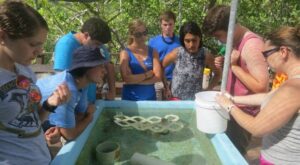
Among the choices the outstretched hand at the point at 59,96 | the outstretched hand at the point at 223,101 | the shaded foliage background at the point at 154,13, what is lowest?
the outstretched hand at the point at 223,101

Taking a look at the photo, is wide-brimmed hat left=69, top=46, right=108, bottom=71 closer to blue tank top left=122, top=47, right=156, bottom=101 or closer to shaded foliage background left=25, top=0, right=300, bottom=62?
blue tank top left=122, top=47, right=156, bottom=101

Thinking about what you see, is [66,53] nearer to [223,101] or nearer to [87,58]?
[87,58]

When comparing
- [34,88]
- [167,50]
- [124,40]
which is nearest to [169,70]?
[167,50]

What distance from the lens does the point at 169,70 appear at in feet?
13.1

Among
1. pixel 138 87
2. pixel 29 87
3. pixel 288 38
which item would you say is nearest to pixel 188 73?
pixel 138 87

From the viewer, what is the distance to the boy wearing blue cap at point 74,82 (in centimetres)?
218

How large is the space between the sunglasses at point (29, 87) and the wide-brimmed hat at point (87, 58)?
45 centimetres

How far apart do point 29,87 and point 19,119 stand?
0.20m

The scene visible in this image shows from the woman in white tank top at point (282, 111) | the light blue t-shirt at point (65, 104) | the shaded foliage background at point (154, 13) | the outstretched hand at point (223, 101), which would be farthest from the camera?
the shaded foliage background at point (154, 13)

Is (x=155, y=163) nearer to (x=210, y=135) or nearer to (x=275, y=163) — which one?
(x=210, y=135)

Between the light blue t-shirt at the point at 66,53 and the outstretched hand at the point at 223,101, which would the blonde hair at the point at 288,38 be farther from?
the light blue t-shirt at the point at 66,53

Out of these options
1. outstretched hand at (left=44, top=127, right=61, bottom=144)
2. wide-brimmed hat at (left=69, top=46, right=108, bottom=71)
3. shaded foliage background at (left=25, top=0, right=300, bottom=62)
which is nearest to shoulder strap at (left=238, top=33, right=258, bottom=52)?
wide-brimmed hat at (left=69, top=46, right=108, bottom=71)

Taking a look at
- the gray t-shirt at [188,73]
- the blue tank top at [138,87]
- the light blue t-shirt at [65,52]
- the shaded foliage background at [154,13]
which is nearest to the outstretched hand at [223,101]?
the gray t-shirt at [188,73]

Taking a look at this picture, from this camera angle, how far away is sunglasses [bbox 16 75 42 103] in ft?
5.65
